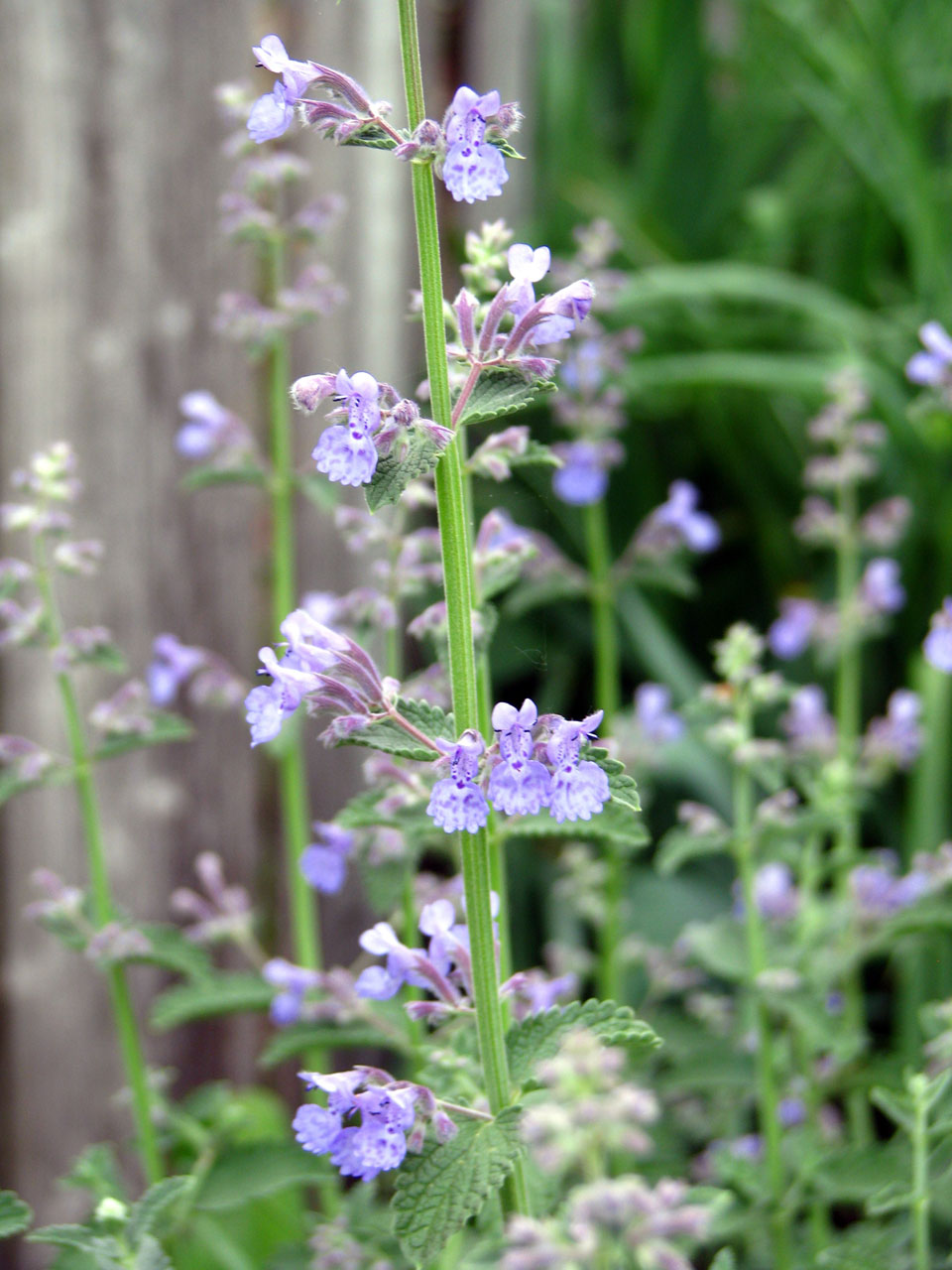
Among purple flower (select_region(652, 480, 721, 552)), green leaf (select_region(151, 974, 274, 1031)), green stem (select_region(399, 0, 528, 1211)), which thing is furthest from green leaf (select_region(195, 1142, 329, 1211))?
purple flower (select_region(652, 480, 721, 552))

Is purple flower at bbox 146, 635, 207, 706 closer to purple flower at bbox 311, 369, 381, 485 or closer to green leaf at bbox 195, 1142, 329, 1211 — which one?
green leaf at bbox 195, 1142, 329, 1211

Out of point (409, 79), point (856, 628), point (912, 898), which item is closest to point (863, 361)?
point (856, 628)

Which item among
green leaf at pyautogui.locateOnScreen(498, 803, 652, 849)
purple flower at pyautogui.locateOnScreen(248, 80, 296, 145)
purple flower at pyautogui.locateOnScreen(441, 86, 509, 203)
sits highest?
purple flower at pyautogui.locateOnScreen(248, 80, 296, 145)

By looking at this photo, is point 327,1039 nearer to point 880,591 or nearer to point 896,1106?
point 896,1106

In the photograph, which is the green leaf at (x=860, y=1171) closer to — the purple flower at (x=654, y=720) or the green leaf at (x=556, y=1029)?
the green leaf at (x=556, y=1029)

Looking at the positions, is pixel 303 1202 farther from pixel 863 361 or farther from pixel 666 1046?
pixel 863 361

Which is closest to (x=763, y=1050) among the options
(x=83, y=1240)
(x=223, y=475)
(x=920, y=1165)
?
(x=920, y=1165)

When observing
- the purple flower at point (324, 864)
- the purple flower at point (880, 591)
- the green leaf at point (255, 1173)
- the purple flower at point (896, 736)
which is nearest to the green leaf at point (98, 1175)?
the green leaf at point (255, 1173)
